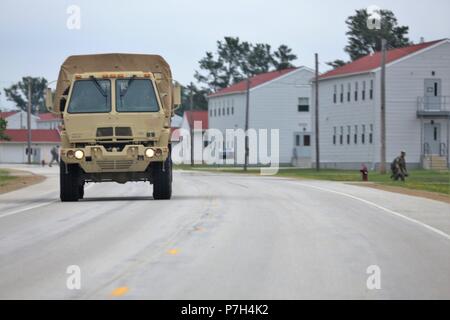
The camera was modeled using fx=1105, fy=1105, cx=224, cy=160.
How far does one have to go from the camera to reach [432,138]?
242ft

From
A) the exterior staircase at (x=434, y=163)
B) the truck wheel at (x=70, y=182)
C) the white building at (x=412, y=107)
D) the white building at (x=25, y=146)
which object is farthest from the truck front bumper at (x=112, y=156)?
the white building at (x=25, y=146)

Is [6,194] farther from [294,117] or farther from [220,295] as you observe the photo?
[294,117]

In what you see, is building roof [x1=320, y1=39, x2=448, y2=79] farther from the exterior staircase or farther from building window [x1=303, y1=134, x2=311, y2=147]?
building window [x1=303, y1=134, x2=311, y2=147]

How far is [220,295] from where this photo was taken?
11156 millimetres

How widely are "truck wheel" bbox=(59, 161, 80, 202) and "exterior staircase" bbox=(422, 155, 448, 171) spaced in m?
46.8

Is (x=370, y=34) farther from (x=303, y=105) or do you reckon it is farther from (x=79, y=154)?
(x=79, y=154)

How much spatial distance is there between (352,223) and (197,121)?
106m

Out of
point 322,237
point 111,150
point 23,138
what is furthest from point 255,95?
point 322,237

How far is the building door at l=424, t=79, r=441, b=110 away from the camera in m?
72.8

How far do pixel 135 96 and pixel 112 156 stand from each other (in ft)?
5.35

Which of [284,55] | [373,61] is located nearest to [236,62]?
[284,55]

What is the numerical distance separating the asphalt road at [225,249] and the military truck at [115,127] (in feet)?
2.64

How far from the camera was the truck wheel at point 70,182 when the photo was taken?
27.3 m

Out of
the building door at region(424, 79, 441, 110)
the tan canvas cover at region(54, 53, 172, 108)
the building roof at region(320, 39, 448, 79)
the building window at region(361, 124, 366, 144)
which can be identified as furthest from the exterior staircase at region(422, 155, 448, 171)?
the tan canvas cover at region(54, 53, 172, 108)
